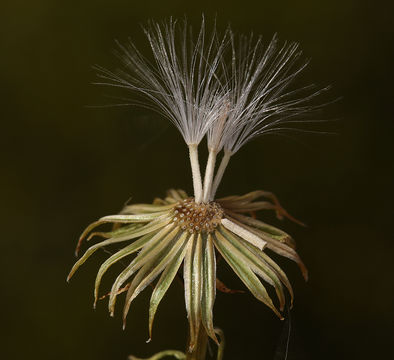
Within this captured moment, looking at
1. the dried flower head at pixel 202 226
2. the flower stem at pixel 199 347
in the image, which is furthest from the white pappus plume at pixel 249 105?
the flower stem at pixel 199 347

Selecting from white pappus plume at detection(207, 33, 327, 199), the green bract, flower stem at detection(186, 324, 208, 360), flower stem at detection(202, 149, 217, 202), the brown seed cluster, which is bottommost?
flower stem at detection(186, 324, 208, 360)

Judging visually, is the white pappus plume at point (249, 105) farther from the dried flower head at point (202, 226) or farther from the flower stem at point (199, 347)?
the flower stem at point (199, 347)

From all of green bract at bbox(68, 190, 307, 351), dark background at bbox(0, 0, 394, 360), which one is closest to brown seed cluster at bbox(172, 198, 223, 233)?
green bract at bbox(68, 190, 307, 351)

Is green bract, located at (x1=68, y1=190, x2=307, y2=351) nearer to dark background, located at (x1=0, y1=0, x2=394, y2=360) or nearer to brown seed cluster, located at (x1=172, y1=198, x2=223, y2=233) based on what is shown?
brown seed cluster, located at (x1=172, y1=198, x2=223, y2=233)

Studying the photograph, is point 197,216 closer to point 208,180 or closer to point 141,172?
point 208,180

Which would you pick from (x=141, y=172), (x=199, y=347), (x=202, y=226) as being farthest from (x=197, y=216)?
(x=141, y=172)

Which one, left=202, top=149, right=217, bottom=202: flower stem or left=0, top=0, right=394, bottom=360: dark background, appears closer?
left=202, top=149, right=217, bottom=202: flower stem

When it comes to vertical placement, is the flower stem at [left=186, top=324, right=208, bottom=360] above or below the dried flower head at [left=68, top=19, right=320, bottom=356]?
below

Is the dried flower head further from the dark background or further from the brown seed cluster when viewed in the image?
the dark background
